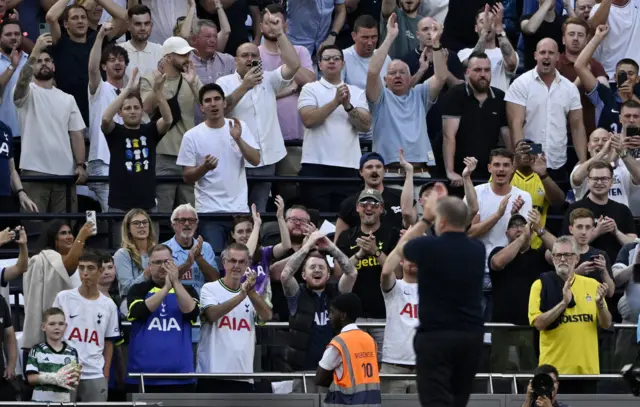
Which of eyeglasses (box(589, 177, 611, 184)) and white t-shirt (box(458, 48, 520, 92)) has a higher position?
white t-shirt (box(458, 48, 520, 92))

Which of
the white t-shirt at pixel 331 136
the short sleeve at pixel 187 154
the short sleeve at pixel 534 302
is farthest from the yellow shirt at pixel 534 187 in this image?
the short sleeve at pixel 187 154

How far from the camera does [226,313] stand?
15.5m

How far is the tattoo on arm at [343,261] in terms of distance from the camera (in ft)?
51.3

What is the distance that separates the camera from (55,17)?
18.6 meters

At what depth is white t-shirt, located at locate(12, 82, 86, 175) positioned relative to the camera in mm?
17844

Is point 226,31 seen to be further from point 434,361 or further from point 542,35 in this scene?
point 434,361

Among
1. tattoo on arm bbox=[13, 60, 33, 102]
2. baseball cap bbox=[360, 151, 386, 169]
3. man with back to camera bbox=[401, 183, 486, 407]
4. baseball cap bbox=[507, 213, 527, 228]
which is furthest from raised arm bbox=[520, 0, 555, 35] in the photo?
man with back to camera bbox=[401, 183, 486, 407]

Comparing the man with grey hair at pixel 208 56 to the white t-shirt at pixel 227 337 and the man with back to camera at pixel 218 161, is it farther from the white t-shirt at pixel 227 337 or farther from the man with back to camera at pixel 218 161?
the white t-shirt at pixel 227 337

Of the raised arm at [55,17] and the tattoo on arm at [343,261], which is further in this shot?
the raised arm at [55,17]

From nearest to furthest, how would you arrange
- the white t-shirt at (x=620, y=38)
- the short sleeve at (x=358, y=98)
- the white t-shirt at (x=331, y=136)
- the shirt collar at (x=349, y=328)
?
the shirt collar at (x=349, y=328)
the white t-shirt at (x=331, y=136)
the short sleeve at (x=358, y=98)
the white t-shirt at (x=620, y=38)

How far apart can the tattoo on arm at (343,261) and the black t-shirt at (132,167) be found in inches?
96.9

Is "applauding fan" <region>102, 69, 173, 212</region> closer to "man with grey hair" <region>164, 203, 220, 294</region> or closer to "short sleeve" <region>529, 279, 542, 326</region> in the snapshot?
"man with grey hair" <region>164, 203, 220, 294</region>

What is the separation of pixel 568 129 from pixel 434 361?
7.62 metres

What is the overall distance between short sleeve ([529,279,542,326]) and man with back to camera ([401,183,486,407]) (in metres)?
3.40
